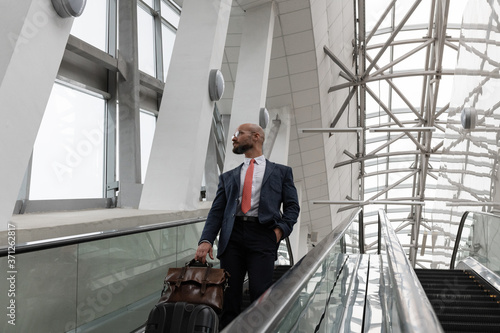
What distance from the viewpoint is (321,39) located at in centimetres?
1541

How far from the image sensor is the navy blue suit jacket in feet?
12.5

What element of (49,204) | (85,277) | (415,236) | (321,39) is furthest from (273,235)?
(415,236)

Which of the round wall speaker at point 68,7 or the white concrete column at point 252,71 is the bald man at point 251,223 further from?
the white concrete column at point 252,71

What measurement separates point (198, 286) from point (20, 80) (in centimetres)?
230

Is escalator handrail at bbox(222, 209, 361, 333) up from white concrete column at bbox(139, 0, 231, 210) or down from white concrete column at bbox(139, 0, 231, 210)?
down

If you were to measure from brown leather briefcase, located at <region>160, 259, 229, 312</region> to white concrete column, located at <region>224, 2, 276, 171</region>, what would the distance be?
9101 millimetres

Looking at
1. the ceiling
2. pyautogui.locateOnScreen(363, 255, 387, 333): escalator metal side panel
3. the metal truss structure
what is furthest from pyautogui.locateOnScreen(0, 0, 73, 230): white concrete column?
the ceiling

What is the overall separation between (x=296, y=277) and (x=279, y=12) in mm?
11630

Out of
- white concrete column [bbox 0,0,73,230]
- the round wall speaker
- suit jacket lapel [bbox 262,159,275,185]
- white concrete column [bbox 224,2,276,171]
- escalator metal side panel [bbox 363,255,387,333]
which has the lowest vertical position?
escalator metal side panel [bbox 363,255,387,333]

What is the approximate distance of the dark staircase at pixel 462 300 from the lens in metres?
Answer: 4.61

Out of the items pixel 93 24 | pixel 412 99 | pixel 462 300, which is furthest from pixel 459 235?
pixel 412 99

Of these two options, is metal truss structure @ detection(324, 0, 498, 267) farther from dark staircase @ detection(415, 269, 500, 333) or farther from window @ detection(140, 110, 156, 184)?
window @ detection(140, 110, 156, 184)

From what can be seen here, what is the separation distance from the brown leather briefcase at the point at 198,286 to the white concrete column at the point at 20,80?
1.62 metres

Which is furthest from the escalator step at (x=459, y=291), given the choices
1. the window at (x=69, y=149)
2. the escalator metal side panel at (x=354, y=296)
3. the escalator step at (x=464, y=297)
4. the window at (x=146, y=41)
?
the window at (x=146, y=41)
